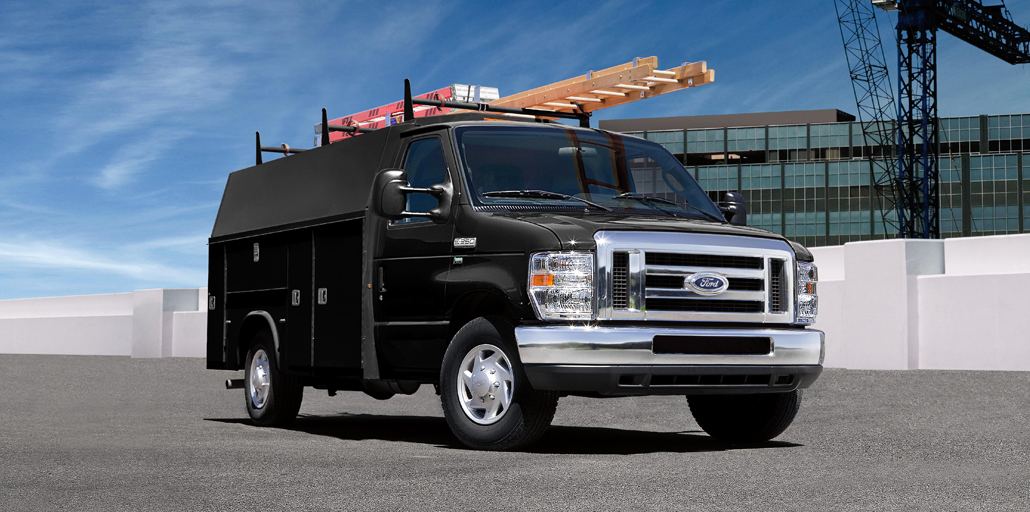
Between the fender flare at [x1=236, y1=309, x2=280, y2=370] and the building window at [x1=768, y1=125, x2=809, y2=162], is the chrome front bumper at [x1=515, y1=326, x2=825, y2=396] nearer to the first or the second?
the fender flare at [x1=236, y1=309, x2=280, y2=370]

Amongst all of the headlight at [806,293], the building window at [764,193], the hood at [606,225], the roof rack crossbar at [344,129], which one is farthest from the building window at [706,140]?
the hood at [606,225]

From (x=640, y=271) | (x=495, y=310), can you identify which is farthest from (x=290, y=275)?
(x=640, y=271)

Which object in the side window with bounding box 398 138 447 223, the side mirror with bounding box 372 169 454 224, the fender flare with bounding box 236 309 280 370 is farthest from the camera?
the fender flare with bounding box 236 309 280 370

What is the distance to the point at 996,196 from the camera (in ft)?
302

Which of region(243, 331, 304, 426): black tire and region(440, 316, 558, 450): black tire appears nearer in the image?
region(440, 316, 558, 450): black tire

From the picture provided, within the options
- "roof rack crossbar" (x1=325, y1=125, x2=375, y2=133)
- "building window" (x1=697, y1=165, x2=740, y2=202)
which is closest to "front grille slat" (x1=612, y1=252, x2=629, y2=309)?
"roof rack crossbar" (x1=325, y1=125, x2=375, y2=133)

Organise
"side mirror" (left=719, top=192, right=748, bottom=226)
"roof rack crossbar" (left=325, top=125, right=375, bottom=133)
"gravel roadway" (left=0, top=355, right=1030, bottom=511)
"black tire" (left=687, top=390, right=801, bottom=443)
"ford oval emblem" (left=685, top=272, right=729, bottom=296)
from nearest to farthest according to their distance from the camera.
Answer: "gravel roadway" (left=0, top=355, right=1030, bottom=511), "ford oval emblem" (left=685, top=272, right=729, bottom=296), "black tire" (left=687, top=390, right=801, bottom=443), "side mirror" (left=719, top=192, right=748, bottom=226), "roof rack crossbar" (left=325, top=125, right=375, bottom=133)

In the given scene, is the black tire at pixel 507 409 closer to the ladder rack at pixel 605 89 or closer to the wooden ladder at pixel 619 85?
the ladder rack at pixel 605 89

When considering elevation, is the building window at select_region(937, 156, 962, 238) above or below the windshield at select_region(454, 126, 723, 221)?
above

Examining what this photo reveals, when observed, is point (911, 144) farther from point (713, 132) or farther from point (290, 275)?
point (290, 275)

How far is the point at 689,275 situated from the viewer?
836 cm

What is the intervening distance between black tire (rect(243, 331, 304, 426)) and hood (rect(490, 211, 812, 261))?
3728mm

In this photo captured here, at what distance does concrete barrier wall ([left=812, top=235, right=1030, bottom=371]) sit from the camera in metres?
22.8

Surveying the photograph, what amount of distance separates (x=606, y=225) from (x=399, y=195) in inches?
63.4
